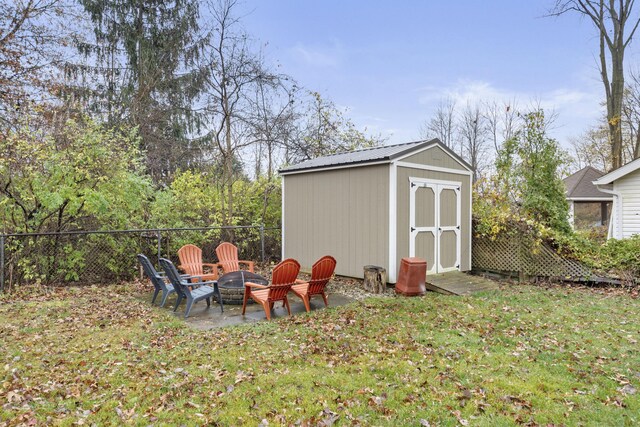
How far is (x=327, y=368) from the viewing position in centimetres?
351

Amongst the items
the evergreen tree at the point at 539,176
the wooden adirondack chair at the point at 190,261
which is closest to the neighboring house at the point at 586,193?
the evergreen tree at the point at 539,176

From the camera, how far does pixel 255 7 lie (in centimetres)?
995

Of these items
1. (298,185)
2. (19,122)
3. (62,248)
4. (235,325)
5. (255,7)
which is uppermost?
(255,7)

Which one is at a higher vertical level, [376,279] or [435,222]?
[435,222]

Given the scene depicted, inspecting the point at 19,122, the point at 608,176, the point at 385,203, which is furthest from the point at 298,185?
the point at 608,176

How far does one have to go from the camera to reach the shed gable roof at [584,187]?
16.7 m

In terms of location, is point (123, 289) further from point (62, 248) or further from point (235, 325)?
point (235, 325)

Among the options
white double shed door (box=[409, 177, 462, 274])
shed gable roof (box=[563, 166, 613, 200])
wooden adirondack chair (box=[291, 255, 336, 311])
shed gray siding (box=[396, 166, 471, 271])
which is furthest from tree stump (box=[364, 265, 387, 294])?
shed gable roof (box=[563, 166, 613, 200])

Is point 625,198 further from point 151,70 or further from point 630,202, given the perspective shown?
point 151,70

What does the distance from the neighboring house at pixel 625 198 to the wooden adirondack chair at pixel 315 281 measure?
8.90m

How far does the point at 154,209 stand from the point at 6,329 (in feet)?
14.2

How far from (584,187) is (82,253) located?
19234 mm

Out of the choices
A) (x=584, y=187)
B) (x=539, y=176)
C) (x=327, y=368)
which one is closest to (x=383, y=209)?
(x=539, y=176)

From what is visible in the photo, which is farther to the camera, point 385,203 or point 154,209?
point 154,209
